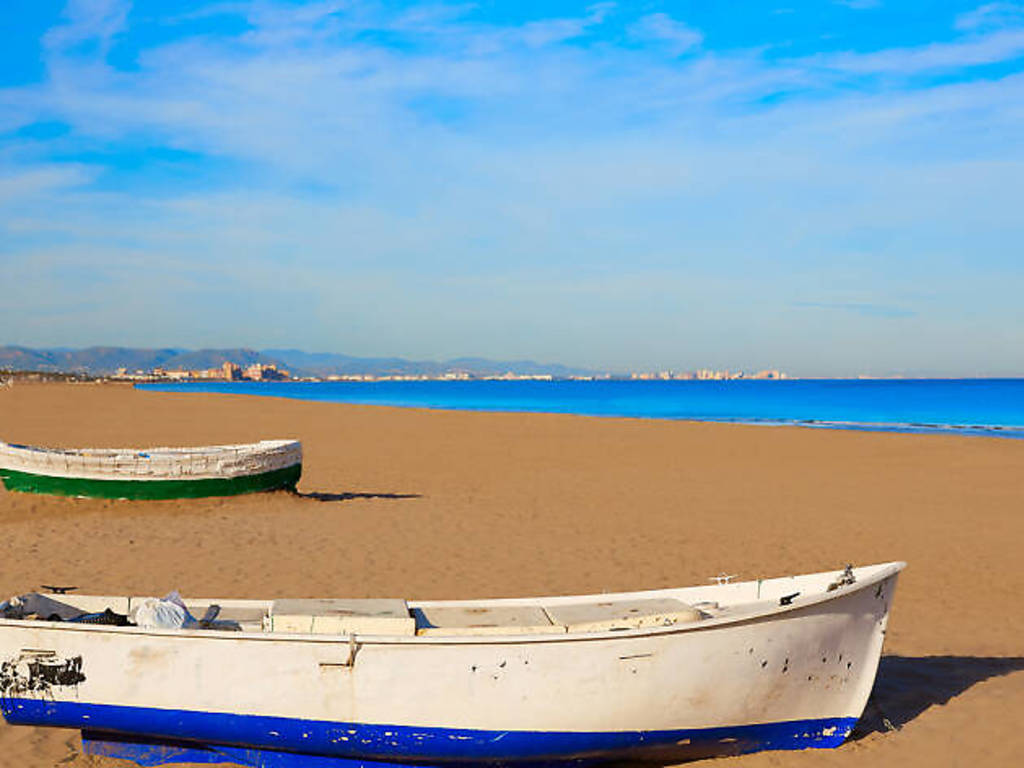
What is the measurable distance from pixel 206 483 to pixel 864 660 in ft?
46.1

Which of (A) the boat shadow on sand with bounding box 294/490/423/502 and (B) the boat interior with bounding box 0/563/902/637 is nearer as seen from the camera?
(B) the boat interior with bounding box 0/563/902/637

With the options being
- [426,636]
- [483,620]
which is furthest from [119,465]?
[426,636]

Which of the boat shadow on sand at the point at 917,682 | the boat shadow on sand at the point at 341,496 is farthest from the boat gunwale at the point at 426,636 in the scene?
the boat shadow on sand at the point at 341,496

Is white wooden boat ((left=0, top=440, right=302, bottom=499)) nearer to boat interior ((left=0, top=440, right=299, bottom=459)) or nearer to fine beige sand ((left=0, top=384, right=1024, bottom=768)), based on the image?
boat interior ((left=0, top=440, right=299, bottom=459))

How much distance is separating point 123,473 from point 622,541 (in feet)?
32.4

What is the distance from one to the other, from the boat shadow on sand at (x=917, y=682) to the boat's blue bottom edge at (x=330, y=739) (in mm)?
2013

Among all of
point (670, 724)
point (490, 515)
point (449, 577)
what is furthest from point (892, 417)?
point (670, 724)

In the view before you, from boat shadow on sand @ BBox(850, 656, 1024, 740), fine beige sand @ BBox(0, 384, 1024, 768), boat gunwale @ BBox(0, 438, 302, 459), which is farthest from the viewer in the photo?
boat gunwale @ BBox(0, 438, 302, 459)

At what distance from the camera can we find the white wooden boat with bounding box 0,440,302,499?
1694cm

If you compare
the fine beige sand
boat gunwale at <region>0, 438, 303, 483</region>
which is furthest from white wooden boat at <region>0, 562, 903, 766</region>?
boat gunwale at <region>0, 438, 303, 483</region>

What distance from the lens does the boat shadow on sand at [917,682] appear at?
7.75 m

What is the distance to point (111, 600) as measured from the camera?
24.6ft

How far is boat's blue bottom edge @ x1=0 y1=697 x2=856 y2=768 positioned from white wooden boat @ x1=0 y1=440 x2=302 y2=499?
446 inches

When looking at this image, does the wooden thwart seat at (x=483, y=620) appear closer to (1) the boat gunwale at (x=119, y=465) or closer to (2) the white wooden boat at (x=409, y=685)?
(2) the white wooden boat at (x=409, y=685)
